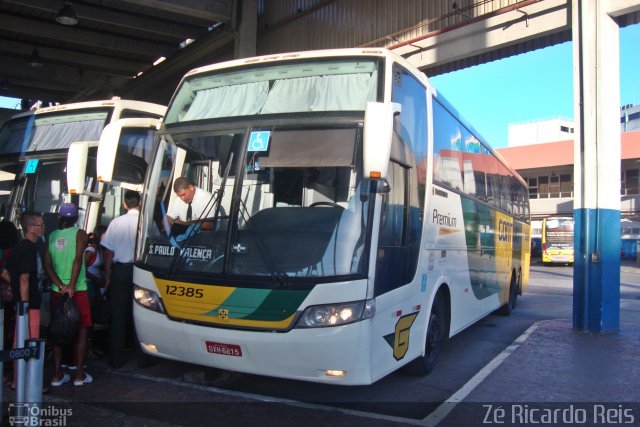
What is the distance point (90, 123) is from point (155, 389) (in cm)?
416

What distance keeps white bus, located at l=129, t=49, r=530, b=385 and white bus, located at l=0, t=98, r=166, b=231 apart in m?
1.69

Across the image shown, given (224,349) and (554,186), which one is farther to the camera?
(554,186)

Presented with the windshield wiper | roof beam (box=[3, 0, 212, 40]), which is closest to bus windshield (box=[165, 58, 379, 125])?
the windshield wiper

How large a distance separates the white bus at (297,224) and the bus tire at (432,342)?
4cm

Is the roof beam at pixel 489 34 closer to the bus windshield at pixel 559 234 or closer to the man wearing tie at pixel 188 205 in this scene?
the man wearing tie at pixel 188 205

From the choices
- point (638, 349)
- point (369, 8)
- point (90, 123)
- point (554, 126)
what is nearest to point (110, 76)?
point (369, 8)

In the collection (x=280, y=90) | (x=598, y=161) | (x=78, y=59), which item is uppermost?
(x=78, y=59)

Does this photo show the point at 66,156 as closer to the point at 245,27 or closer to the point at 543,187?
the point at 245,27

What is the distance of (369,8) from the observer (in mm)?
12289

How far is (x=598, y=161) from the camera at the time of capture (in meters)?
8.62

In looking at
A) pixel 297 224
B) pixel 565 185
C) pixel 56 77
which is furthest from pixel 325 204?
pixel 565 185

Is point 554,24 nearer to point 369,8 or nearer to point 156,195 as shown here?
point 369,8

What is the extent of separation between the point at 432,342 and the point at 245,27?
10783 mm

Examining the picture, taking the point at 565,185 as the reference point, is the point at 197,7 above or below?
above
